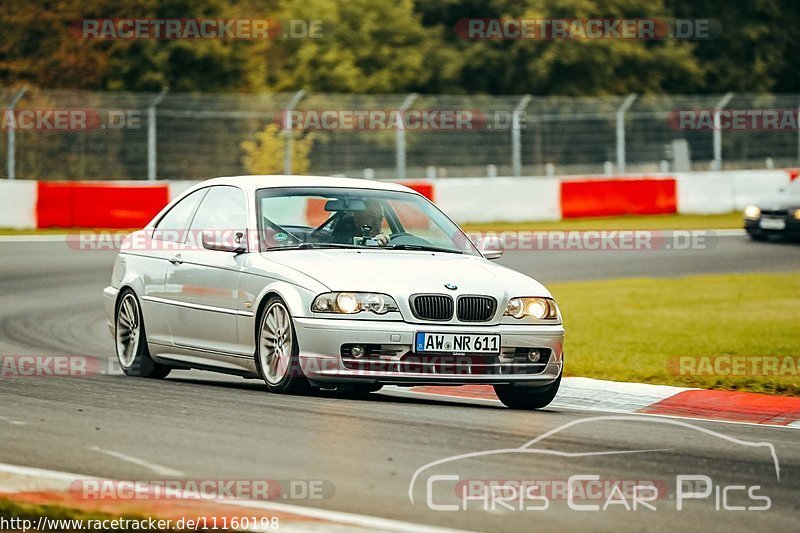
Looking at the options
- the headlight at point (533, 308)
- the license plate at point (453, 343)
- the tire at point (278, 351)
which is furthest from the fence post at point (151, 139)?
the license plate at point (453, 343)

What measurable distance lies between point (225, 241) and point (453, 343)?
1759 mm

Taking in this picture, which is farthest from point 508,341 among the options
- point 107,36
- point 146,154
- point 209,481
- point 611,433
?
point 107,36

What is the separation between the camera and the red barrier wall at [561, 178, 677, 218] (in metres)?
28.3

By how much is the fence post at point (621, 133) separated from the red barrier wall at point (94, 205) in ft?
31.6

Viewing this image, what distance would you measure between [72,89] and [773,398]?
103ft

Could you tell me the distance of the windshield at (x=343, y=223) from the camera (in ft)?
31.7

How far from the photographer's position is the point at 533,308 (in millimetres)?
9055

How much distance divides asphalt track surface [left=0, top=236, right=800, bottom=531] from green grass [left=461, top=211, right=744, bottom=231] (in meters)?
16.5

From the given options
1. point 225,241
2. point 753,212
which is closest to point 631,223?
point 753,212
